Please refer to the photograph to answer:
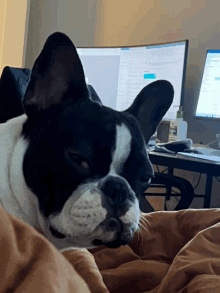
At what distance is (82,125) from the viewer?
557mm

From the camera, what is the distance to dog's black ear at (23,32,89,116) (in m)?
0.59

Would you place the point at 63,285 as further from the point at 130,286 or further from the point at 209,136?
the point at 209,136

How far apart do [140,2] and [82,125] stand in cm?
200

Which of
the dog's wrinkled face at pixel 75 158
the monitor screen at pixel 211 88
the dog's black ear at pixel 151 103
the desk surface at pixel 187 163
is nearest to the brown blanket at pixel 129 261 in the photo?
the dog's wrinkled face at pixel 75 158

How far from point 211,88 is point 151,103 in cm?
111

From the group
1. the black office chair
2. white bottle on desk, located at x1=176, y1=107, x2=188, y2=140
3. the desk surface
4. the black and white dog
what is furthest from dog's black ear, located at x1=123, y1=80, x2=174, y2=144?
white bottle on desk, located at x1=176, y1=107, x2=188, y2=140

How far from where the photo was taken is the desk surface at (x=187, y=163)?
1.18 m

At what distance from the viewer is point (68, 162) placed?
537 mm

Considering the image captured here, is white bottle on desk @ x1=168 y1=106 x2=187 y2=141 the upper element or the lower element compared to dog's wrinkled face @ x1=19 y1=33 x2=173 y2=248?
lower

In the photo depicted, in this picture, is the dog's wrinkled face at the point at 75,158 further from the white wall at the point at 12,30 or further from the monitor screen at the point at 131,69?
the white wall at the point at 12,30

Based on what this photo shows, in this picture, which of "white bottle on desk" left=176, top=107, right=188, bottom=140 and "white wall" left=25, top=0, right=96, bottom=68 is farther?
"white wall" left=25, top=0, right=96, bottom=68

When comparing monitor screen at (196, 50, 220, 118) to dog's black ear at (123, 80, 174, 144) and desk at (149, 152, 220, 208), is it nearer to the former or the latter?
desk at (149, 152, 220, 208)

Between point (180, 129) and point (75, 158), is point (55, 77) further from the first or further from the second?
point (180, 129)

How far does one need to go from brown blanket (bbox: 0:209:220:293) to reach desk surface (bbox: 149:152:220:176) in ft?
1.12
